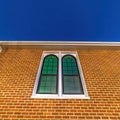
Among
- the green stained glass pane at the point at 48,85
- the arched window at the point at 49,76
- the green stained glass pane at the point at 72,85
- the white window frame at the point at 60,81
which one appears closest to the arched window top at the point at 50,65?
the arched window at the point at 49,76

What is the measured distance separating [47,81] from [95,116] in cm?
249

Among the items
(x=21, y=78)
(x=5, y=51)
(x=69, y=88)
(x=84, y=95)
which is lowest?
(x=84, y=95)

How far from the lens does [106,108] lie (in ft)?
14.9

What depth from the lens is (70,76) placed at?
6.37m

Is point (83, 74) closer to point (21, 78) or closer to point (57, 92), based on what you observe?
point (57, 92)

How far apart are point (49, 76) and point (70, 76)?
89cm

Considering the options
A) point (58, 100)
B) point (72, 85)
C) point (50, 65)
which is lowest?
point (58, 100)

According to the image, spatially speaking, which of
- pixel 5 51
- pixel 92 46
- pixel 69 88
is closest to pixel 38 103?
pixel 69 88

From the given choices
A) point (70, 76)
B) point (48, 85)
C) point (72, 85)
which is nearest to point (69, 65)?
point (70, 76)

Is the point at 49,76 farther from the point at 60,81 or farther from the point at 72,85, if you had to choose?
the point at 72,85

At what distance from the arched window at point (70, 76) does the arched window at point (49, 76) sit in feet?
1.14

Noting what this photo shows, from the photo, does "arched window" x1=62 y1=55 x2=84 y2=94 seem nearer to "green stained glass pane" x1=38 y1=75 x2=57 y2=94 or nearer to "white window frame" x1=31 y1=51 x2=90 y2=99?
"white window frame" x1=31 y1=51 x2=90 y2=99

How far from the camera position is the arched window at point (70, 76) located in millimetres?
5586

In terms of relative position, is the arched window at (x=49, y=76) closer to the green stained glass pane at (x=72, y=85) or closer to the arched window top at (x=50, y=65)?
the arched window top at (x=50, y=65)
